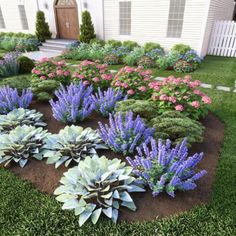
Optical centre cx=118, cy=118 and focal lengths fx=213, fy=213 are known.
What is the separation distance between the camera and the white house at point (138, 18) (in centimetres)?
894

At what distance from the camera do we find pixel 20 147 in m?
3.21

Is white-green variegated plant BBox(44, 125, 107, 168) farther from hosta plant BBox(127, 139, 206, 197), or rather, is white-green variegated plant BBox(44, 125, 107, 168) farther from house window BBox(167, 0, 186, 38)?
house window BBox(167, 0, 186, 38)

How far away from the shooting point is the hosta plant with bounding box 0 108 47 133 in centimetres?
389

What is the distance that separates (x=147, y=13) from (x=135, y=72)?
599 centimetres

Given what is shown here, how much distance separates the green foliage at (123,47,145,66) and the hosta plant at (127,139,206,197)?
22.6 feet

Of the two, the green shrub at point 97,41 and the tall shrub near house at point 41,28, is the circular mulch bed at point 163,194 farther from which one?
the tall shrub near house at point 41,28

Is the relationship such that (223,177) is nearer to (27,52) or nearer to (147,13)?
(147,13)

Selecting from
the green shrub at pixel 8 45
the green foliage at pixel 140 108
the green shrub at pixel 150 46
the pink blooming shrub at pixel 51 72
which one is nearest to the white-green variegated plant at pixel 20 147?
the green foliage at pixel 140 108

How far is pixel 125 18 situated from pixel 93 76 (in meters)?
6.17

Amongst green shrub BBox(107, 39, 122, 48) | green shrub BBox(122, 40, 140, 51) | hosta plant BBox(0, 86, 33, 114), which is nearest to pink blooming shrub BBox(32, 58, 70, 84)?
hosta plant BBox(0, 86, 33, 114)

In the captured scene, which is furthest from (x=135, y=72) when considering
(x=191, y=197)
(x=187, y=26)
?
(x=187, y=26)

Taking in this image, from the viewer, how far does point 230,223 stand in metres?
2.33

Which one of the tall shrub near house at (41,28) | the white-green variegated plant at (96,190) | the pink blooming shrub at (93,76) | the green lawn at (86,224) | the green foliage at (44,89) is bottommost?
the green lawn at (86,224)

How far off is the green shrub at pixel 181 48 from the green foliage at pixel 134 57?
1384 mm
